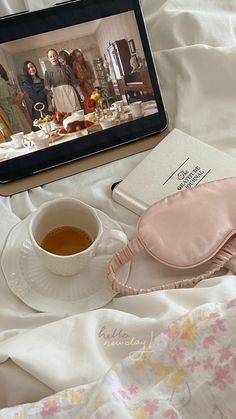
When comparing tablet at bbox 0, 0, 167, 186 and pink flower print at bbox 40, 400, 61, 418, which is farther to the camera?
tablet at bbox 0, 0, 167, 186

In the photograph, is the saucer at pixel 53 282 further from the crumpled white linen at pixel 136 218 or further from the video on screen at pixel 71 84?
the video on screen at pixel 71 84

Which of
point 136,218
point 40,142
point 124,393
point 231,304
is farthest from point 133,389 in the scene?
point 40,142

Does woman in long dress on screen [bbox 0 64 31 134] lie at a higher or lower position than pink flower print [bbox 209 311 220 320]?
higher

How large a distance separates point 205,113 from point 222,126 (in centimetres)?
3

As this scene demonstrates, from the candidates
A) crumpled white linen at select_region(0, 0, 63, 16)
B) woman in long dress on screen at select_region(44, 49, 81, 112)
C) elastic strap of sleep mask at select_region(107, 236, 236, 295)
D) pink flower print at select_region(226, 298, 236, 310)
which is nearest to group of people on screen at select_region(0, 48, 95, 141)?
woman in long dress on screen at select_region(44, 49, 81, 112)

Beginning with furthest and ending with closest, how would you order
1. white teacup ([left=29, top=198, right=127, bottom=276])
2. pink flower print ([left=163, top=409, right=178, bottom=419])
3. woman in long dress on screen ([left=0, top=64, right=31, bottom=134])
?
woman in long dress on screen ([left=0, top=64, right=31, bottom=134])
white teacup ([left=29, top=198, right=127, bottom=276])
pink flower print ([left=163, top=409, right=178, bottom=419])

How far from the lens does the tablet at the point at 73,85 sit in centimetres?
64

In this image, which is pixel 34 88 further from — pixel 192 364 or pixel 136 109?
pixel 192 364

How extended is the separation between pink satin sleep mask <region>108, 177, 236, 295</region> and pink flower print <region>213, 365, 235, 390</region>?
124 mm

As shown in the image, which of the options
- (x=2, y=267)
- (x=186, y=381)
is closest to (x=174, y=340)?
(x=186, y=381)

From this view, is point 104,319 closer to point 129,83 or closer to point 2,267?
point 2,267

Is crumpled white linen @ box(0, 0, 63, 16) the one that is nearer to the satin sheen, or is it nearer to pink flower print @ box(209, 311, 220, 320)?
the satin sheen

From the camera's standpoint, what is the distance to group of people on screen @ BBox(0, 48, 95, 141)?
0.65m

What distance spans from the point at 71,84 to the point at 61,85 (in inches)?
0.5
